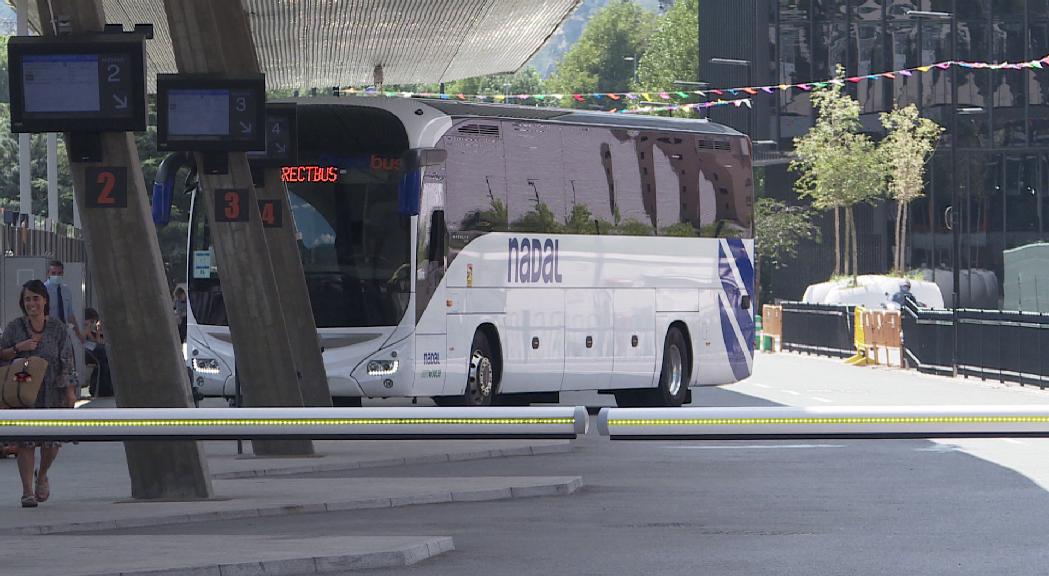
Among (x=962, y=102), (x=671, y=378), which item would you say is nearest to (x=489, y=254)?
(x=671, y=378)

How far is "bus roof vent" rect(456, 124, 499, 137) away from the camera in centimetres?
2572

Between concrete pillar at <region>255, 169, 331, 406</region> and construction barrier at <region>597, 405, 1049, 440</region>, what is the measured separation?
11.9 m

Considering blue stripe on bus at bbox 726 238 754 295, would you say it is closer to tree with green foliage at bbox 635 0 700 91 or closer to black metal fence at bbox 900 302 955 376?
black metal fence at bbox 900 302 955 376

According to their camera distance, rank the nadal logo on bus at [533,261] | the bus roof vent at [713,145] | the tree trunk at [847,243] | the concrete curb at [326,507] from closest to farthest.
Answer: the concrete curb at [326,507], the nadal logo on bus at [533,261], the bus roof vent at [713,145], the tree trunk at [847,243]

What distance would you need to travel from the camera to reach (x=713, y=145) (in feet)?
103

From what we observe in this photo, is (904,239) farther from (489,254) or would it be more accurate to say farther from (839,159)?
(489,254)

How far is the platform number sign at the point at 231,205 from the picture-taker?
19312 mm

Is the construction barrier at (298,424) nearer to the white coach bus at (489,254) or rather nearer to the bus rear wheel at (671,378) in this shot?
the white coach bus at (489,254)

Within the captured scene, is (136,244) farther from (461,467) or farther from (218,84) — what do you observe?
(461,467)

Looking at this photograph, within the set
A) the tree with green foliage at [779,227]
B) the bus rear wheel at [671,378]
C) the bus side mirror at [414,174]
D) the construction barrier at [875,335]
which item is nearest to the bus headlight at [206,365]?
the bus side mirror at [414,174]

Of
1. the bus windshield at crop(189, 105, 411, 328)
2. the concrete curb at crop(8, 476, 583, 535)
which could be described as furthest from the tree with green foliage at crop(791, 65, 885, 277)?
the concrete curb at crop(8, 476, 583, 535)

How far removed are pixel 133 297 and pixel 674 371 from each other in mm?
15325

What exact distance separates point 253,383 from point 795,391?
1740 centimetres

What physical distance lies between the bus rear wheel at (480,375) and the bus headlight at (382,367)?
102 cm
